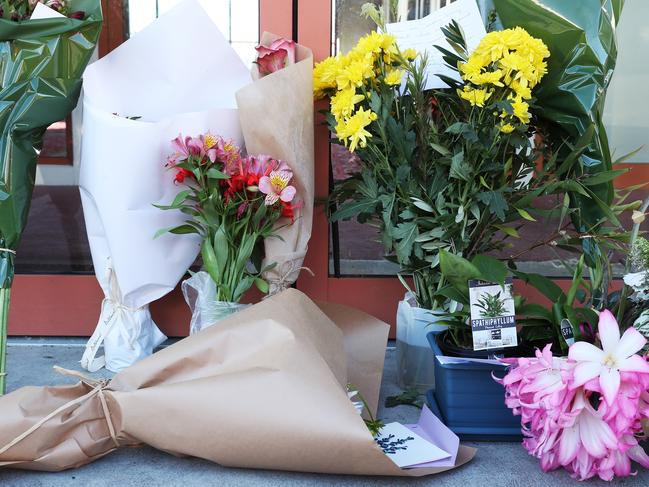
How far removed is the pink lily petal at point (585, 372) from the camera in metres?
1.43

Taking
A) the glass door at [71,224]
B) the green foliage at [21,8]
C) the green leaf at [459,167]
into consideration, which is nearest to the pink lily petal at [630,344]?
the green leaf at [459,167]

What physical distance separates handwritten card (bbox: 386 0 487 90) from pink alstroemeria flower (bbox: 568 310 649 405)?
34.4 inches

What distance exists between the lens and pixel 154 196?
2.05 metres


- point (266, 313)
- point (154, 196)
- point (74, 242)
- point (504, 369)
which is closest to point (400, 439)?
point (504, 369)

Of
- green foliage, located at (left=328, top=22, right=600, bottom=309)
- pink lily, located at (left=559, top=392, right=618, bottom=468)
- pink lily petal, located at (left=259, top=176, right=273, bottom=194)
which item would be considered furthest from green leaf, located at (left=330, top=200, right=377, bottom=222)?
pink lily, located at (left=559, top=392, right=618, bottom=468)

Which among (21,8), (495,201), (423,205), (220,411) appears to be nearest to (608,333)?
(495,201)

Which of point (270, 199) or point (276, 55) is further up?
point (276, 55)

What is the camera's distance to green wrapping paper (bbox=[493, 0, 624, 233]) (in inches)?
73.9

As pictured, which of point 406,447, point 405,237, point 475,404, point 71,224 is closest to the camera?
point 406,447

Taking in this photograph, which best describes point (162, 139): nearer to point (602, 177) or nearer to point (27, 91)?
point (27, 91)

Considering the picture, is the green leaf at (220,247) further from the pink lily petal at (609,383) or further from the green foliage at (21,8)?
the pink lily petal at (609,383)

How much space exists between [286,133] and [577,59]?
725mm

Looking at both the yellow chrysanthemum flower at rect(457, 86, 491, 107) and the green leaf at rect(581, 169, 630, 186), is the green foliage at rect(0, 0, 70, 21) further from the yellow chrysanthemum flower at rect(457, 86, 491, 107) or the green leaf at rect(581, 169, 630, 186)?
the green leaf at rect(581, 169, 630, 186)

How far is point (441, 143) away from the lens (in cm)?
193
